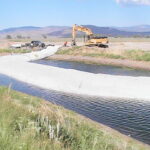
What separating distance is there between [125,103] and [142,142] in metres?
13.2

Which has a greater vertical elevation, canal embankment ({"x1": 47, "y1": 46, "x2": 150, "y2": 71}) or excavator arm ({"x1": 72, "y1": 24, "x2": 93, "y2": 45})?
excavator arm ({"x1": 72, "y1": 24, "x2": 93, "y2": 45})

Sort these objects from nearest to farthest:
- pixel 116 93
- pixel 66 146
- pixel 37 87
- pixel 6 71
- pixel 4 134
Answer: pixel 4 134
pixel 66 146
pixel 116 93
pixel 37 87
pixel 6 71

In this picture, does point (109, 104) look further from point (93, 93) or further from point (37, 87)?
point (37, 87)

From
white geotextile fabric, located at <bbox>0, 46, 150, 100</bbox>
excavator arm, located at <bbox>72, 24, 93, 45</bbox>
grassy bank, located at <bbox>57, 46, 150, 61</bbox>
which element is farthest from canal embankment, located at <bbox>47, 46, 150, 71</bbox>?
white geotextile fabric, located at <bbox>0, 46, 150, 100</bbox>

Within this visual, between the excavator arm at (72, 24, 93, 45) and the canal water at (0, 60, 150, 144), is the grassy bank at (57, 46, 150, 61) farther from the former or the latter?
the canal water at (0, 60, 150, 144)

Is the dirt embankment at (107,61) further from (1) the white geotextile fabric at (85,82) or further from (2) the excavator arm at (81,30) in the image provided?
(1) the white geotextile fabric at (85,82)

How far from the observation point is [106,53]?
8775 cm

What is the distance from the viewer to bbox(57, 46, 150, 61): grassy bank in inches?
3200

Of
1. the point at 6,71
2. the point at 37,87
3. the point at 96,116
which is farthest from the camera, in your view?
the point at 6,71

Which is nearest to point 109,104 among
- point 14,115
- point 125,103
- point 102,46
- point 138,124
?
point 125,103

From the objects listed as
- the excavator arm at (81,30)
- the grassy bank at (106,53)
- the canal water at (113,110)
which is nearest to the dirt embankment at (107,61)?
the grassy bank at (106,53)

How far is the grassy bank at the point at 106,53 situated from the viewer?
267 feet

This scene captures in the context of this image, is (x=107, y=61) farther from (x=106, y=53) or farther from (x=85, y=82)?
(x=85, y=82)

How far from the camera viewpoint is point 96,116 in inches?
1270
